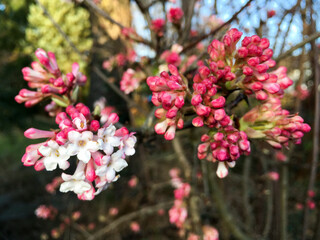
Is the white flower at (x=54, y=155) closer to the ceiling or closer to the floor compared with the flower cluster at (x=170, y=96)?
closer to the floor

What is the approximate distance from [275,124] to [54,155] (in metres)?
0.83

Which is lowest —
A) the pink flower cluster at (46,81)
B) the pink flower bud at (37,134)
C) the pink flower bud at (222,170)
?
the pink flower bud at (222,170)

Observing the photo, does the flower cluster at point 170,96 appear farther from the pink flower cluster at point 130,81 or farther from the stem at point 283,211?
the stem at point 283,211

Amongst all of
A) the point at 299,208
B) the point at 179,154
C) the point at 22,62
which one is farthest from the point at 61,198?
the point at 22,62

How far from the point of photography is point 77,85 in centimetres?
120

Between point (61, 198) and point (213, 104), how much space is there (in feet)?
20.2

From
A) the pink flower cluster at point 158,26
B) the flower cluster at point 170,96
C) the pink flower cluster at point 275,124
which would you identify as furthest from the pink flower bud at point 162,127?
the pink flower cluster at point 158,26

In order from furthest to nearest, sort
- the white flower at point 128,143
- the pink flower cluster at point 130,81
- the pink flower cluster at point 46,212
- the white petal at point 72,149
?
the pink flower cluster at point 46,212, the pink flower cluster at point 130,81, the white flower at point 128,143, the white petal at point 72,149

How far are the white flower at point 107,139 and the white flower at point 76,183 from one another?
0.15m

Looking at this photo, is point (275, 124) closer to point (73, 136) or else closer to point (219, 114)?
point (219, 114)

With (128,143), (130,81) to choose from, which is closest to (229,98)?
(128,143)

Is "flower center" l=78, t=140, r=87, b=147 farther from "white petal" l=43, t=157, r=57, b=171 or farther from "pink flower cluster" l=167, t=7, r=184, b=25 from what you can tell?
"pink flower cluster" l=167, t=7, r=184, b=25

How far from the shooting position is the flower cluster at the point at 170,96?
84 centimetres

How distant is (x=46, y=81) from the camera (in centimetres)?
119
